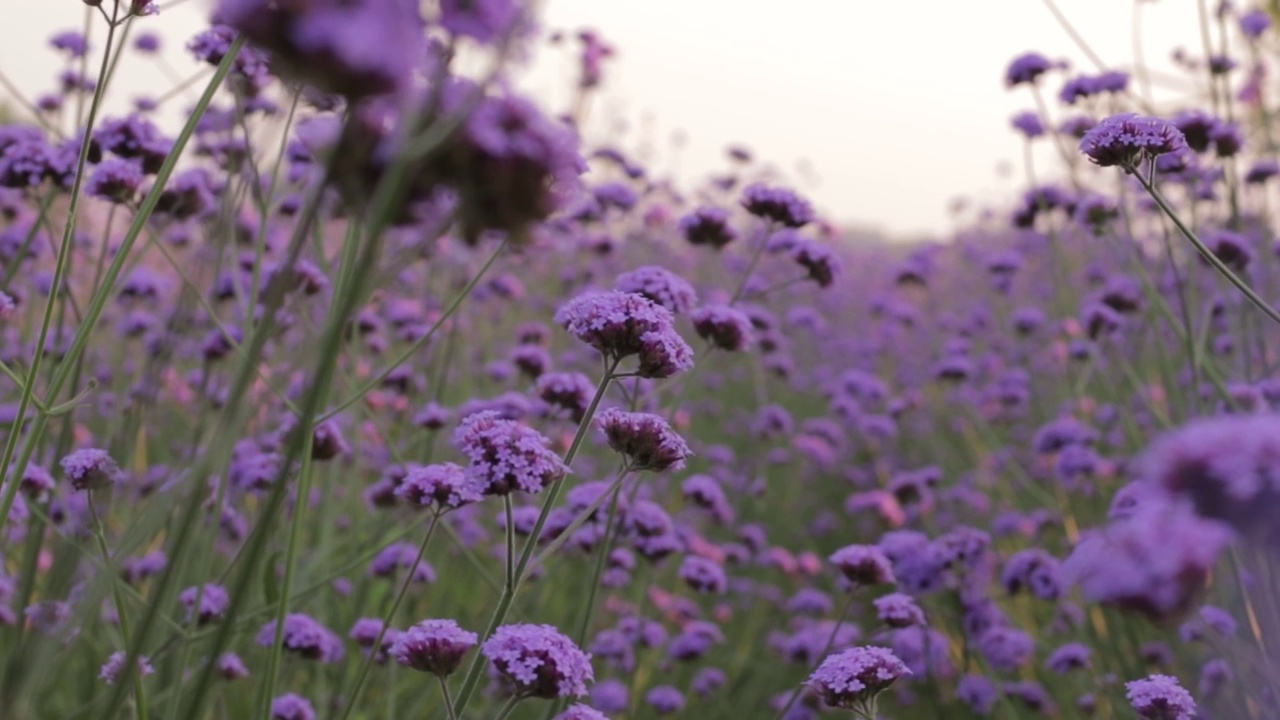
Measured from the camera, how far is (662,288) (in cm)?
230

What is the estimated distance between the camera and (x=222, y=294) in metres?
3.32

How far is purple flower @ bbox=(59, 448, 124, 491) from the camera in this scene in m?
1.87

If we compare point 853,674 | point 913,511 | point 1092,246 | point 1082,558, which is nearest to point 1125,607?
point 1082,558

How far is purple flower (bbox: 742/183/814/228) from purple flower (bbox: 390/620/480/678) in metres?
1.53

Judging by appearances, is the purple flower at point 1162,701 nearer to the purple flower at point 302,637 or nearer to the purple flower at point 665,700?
the purple flower at point 302,637

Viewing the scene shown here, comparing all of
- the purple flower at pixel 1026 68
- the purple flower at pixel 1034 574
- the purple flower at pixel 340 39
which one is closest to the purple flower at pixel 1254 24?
the purple flower at pixel 1026 68

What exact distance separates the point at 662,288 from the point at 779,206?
0.67 m

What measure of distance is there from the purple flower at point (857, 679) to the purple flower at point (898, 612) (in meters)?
0.69

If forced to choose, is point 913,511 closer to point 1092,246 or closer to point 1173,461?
point 1173,461

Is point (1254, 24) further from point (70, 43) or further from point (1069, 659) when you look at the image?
point (70, 43)

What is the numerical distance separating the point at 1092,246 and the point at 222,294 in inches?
342

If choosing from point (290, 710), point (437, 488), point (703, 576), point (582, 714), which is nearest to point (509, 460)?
point (437, 488)

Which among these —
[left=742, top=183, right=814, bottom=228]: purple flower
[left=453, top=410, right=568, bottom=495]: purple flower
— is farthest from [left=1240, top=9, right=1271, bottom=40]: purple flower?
[left=453, top=410, right=568, bottom=495]: purple flower

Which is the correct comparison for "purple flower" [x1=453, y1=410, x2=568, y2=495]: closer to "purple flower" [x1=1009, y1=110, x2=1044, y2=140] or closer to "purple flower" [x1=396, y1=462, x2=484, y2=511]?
"purple flower" [x1=396, y1=462, x2=484, y2=511]
